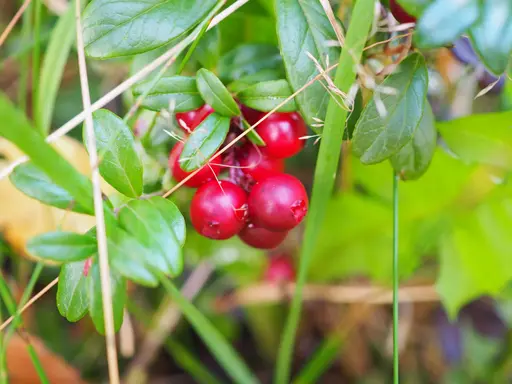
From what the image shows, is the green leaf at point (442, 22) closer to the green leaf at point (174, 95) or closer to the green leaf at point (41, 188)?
the green leaf at point (174, 95)

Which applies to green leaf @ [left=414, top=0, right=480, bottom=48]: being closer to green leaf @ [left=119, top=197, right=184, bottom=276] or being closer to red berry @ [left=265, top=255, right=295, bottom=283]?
green leaf @ [left=119, top=197, right=184, bottom=276]

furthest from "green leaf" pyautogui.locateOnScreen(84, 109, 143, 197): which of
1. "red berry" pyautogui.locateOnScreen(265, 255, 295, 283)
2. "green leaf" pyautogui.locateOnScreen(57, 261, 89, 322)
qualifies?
"red berry" pyautogui.locateOnScreen(265, 255, 295, 283)

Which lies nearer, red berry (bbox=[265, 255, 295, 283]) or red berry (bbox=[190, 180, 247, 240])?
red berry (bbox=[190, 180, 247, 240])

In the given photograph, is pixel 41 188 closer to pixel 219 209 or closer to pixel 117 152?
pixel 117 152

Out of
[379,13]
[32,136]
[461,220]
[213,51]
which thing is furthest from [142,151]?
[461,220]

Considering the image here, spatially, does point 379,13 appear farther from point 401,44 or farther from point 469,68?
point 469,68

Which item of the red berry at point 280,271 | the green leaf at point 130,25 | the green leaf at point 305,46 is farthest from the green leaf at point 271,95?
the red berry at point 280,271
